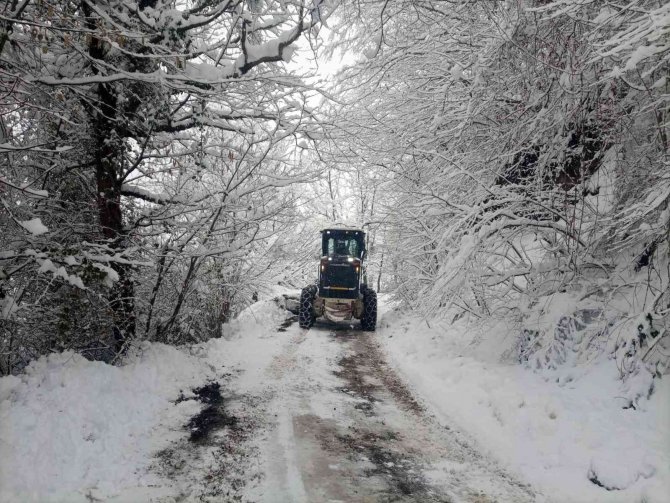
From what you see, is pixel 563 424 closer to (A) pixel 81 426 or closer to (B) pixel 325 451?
(B) pixel 325 451

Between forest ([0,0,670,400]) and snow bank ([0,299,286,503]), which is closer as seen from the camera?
snow bank ([0,299,286,503])

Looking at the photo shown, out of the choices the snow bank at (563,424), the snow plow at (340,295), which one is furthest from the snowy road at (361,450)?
the snow plow at (340,295)

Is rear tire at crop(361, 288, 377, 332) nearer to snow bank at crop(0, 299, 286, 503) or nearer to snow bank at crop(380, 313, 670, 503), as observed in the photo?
snow bank at crop(380, 313, 670, 503)

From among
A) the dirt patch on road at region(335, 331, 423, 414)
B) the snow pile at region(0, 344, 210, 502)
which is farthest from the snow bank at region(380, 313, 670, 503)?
the snow pile at region(0, 344, 210, 502)

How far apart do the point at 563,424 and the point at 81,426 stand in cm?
517

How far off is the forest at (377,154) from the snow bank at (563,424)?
417mm

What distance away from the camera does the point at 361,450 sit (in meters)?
4.54

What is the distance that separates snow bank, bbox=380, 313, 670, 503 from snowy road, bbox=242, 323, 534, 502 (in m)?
0.36

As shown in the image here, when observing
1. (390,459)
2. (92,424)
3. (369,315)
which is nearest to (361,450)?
(390,459)

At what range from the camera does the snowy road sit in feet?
12.3

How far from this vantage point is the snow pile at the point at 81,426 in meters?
3.49

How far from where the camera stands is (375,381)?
7.41m

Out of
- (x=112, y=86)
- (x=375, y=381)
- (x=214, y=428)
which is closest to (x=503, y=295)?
(x=375, y=381)

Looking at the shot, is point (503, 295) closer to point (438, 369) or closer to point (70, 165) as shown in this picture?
point (438, 369)
